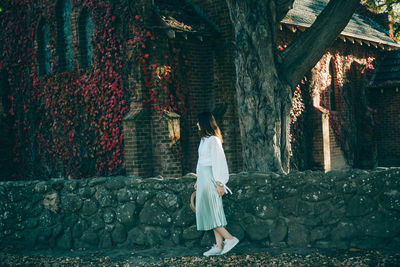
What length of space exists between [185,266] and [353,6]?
217 inches

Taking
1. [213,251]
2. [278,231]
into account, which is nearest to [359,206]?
[278,231]

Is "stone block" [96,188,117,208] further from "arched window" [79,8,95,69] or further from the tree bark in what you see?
"arched window" [79,8,95,69]

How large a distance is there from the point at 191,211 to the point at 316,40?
13.1 feet

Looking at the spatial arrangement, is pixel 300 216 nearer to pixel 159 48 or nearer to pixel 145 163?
pixel 145 163

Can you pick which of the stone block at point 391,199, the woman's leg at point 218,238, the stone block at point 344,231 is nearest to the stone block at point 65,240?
the woman's leg at point 218,238

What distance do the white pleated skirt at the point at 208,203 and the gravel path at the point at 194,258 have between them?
474 millimetres

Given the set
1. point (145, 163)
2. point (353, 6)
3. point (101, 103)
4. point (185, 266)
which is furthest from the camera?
point (101, 103)

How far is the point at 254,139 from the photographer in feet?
28.5

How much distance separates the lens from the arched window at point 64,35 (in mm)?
14273

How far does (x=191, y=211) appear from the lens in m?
7.15

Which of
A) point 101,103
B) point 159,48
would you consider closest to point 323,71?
point 159,48

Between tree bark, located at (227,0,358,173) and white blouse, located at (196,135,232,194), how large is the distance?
2.25 meters

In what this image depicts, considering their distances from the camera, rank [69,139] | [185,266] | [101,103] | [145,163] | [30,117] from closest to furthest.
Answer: [185,266], [145,163], [101,103], [69,139], [30,117]

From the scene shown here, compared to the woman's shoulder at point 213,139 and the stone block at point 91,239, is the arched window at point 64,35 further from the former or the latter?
the woman's shoulder at point 213,139
